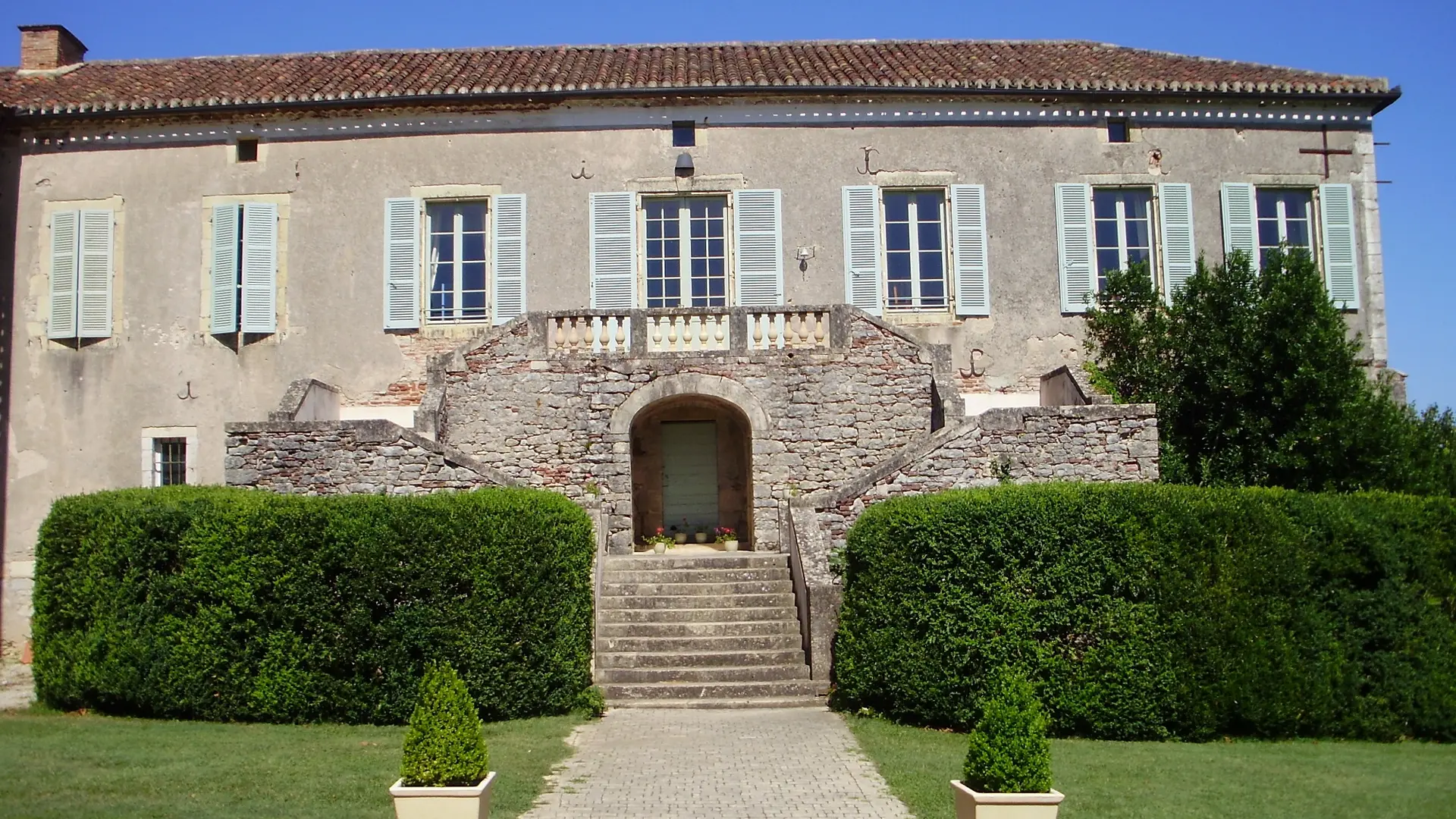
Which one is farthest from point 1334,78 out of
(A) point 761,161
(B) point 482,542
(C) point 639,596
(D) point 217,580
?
(D) point 217,580

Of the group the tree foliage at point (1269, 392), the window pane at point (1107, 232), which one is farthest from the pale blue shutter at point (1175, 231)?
the tree foliage at point (1269, 392)

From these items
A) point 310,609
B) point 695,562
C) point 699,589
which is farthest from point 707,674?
point 310,609

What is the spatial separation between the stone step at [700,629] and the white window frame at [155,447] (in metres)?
8.31

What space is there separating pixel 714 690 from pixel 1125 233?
11.0 meters

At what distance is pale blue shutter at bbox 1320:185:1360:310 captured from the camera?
19.6 meters

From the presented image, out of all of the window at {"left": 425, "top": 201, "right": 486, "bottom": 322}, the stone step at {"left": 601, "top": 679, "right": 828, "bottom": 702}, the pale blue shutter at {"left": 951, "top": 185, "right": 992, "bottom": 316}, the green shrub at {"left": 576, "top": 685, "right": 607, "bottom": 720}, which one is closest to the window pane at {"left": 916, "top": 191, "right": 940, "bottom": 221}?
the pale blue shutter at {"left": 951, "top": 185, "right": 992, "bottom": 316}

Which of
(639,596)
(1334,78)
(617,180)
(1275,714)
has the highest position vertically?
(1334,78)

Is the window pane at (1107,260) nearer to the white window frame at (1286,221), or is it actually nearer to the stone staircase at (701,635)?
the white window frame at (1286,221)

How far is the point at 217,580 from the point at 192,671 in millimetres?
936

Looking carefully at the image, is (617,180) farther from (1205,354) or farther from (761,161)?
Answer: (1205,354)

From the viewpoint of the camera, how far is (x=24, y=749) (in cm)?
1023

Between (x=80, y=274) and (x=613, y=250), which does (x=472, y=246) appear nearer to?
(x=613, y=250)

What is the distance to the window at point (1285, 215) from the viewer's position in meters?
19.9

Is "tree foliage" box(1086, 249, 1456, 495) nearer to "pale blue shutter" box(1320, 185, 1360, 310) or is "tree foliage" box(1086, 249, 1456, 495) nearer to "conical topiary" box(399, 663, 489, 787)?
"pale blue shutter" box(1320, 185, 1360, 310)
